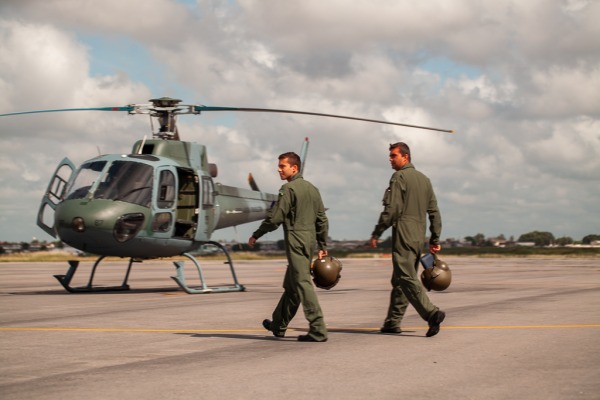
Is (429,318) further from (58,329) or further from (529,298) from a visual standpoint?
(529,298)

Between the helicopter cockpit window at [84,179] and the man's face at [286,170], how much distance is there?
317 inches

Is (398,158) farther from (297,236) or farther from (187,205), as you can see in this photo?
(187,205)

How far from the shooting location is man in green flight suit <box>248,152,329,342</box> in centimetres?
912

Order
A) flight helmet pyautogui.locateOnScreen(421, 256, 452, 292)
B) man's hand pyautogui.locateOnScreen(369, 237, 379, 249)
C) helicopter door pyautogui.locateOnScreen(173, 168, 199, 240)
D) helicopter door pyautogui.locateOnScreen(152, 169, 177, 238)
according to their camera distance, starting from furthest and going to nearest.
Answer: helicopter door pyautogui.locateOnScreen(173, 168, 199, 240), helicopter door pyautogui.locateOnScreen(152, 169, 177, 238), flight helmet pyautogui.locateOnScreen(421, 256, 452, 292), man's hand pyautogui.locateOnScreen(369, 237, 379, 249)

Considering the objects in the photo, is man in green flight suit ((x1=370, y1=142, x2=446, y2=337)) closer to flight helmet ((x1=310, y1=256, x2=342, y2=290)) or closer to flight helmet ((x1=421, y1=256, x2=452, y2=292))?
flight helmet ((x1=421, y1=256, x2=452, y2=292))

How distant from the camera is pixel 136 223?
16859mm

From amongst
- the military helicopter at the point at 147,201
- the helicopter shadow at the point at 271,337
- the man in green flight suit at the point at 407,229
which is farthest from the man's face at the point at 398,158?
the military helicopter at the point at 147,201

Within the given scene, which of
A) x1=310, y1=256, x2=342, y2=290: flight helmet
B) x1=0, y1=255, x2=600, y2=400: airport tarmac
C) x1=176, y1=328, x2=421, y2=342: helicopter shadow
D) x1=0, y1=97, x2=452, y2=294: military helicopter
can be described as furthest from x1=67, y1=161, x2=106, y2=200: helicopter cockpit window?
x1=310, y1=256, x2=342, y2=290: flight helmet

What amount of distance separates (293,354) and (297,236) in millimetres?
1600

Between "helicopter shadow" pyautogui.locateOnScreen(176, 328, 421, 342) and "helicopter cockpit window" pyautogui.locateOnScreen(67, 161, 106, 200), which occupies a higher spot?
"helicopter cockpit window" pyautogui.locateOnScreen(67, 161, 106, 200)

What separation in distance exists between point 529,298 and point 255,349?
29.1ft

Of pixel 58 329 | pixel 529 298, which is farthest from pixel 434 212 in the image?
pixel 529 298

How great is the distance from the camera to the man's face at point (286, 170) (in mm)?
9516

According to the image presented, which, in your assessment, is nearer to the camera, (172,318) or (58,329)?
(58,329)
